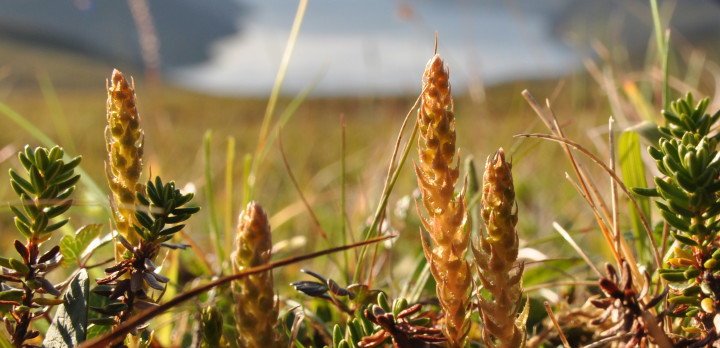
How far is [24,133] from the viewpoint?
7828 mm

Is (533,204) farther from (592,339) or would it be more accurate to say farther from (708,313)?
(708,313)

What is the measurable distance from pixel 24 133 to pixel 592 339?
27.9 ft

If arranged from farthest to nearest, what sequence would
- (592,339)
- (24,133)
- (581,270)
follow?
(24,133)
(581,270)
(592,339)

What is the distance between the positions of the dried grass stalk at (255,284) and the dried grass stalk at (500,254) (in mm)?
210

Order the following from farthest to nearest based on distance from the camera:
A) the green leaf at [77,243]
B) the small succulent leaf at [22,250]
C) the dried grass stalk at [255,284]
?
the green leaf at [77,243] < the small succulent leaf at [22,250] < the dried grass stalk at [255,284]

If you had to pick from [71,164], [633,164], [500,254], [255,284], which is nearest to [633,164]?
[633,164]

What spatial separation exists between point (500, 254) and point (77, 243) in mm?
556

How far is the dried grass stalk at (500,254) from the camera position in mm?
570

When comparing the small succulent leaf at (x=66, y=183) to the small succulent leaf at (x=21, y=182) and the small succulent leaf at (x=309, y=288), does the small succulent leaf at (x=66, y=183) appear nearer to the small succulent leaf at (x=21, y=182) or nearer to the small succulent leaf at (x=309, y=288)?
the small succulent leaf at (x=21, y=182)

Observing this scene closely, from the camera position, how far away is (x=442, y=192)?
0.59 metres

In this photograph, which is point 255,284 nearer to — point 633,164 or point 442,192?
point 442,192

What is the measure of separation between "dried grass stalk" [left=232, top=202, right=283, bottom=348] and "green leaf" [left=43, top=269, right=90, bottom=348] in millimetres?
224

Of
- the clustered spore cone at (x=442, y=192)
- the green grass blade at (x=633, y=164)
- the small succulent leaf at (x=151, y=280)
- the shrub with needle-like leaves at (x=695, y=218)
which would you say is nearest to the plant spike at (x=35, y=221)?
the small succulent leaf at (x=151, y=280)

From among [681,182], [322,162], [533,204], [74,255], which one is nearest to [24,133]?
[322,162]
